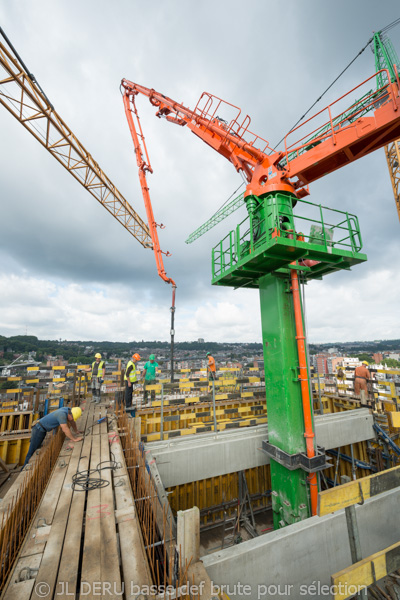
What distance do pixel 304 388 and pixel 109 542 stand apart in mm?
5208

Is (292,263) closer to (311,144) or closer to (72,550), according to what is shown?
(311,144)

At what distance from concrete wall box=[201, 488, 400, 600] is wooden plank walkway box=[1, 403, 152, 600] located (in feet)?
4.58

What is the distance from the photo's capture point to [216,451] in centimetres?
716

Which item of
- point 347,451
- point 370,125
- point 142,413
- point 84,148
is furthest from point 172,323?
point 370,125

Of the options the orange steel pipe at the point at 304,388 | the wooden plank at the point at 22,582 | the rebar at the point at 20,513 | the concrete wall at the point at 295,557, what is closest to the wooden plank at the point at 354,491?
the concrete wall at the point at 295,557

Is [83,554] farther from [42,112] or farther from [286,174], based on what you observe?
[42,112]

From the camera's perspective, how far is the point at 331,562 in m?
4.48

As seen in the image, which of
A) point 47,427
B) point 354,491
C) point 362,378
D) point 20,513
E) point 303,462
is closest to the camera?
point 354,491

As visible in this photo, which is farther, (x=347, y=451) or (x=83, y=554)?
(x=347, y=451)

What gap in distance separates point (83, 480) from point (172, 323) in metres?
16.9

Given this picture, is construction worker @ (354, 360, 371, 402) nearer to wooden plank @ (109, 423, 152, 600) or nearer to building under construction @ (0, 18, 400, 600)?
building under construction @ (0, 18, 400, 600)

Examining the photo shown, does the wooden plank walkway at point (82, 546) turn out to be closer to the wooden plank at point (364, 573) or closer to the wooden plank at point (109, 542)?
the wooden plank at point (109, 542)

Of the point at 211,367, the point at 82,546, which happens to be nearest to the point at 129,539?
the point at 82,546

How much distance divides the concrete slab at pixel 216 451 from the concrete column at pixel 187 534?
416 cm
